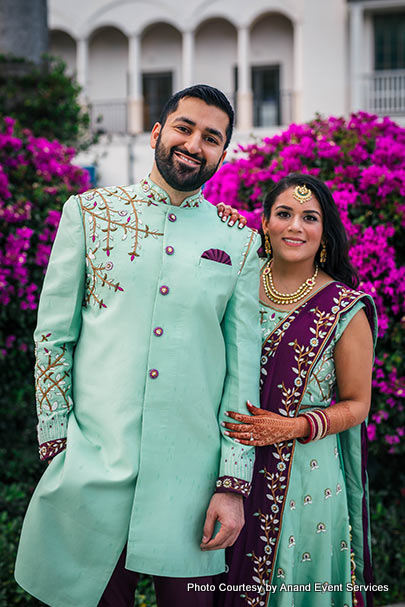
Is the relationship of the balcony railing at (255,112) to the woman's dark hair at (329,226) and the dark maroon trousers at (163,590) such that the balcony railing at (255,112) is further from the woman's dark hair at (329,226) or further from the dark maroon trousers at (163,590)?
the dark maroon trousers at (163,590)

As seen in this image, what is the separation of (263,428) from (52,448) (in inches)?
25.9

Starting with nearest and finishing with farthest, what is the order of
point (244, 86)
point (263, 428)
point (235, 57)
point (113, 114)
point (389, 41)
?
1. point (263, 428)
2. point (389, 41)
3. point (244, 86)
4. point (235, 57)
5. point (113, 114)

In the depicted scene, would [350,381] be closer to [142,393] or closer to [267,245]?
[267,245]

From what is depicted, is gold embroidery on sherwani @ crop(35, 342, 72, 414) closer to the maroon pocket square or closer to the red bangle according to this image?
the maroon pocket square

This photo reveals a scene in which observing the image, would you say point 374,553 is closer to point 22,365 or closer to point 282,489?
point 282,489

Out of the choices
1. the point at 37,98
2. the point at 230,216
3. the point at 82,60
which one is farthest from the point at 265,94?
the point at 230,216

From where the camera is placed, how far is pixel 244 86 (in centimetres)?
1419

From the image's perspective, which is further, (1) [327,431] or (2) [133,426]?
(1) [327,431]

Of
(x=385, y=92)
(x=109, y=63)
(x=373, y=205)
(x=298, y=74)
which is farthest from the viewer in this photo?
(x=109, y=63)

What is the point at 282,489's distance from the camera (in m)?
2.13

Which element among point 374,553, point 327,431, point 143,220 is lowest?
point 374,553

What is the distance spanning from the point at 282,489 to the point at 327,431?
261 mm

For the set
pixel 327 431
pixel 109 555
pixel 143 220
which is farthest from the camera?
pixel 327 431

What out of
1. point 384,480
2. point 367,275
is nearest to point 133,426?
point 367,275
